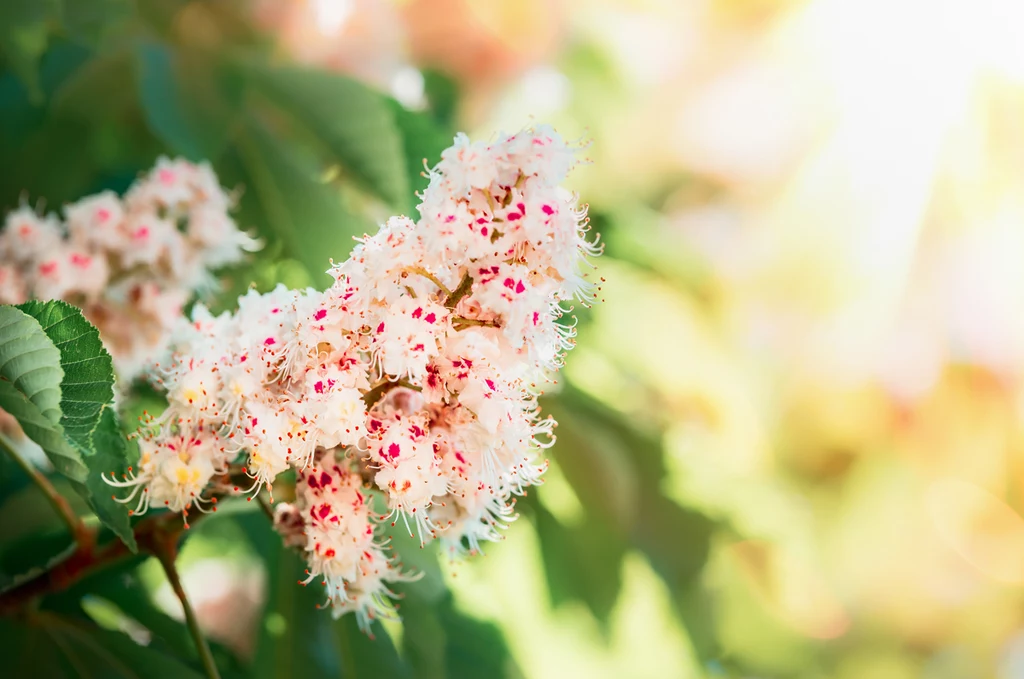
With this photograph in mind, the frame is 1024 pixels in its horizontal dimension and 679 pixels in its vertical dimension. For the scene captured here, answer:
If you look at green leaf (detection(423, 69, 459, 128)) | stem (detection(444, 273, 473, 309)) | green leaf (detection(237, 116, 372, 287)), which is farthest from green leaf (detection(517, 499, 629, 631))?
green leaf (detection(423, 69, 459, 128))

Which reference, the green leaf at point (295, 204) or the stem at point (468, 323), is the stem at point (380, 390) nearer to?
the stem at point (468, 323)

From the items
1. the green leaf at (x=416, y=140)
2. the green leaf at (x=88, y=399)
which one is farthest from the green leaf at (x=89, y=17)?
the green leaf at (x=88, y=399)

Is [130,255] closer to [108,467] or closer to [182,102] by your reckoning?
[182,102]

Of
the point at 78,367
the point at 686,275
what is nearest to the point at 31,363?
the point at 78,367

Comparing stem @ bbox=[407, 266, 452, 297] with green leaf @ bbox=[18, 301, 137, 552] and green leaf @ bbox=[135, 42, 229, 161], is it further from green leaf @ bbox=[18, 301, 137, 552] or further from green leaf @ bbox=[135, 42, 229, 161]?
green leaf @ bbox=[135, 42, 229, 161]

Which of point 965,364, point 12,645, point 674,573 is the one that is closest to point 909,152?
point 965,364

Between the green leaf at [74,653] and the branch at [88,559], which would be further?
the green leaf at [74,653]

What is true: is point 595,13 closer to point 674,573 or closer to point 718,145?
point 718,145
